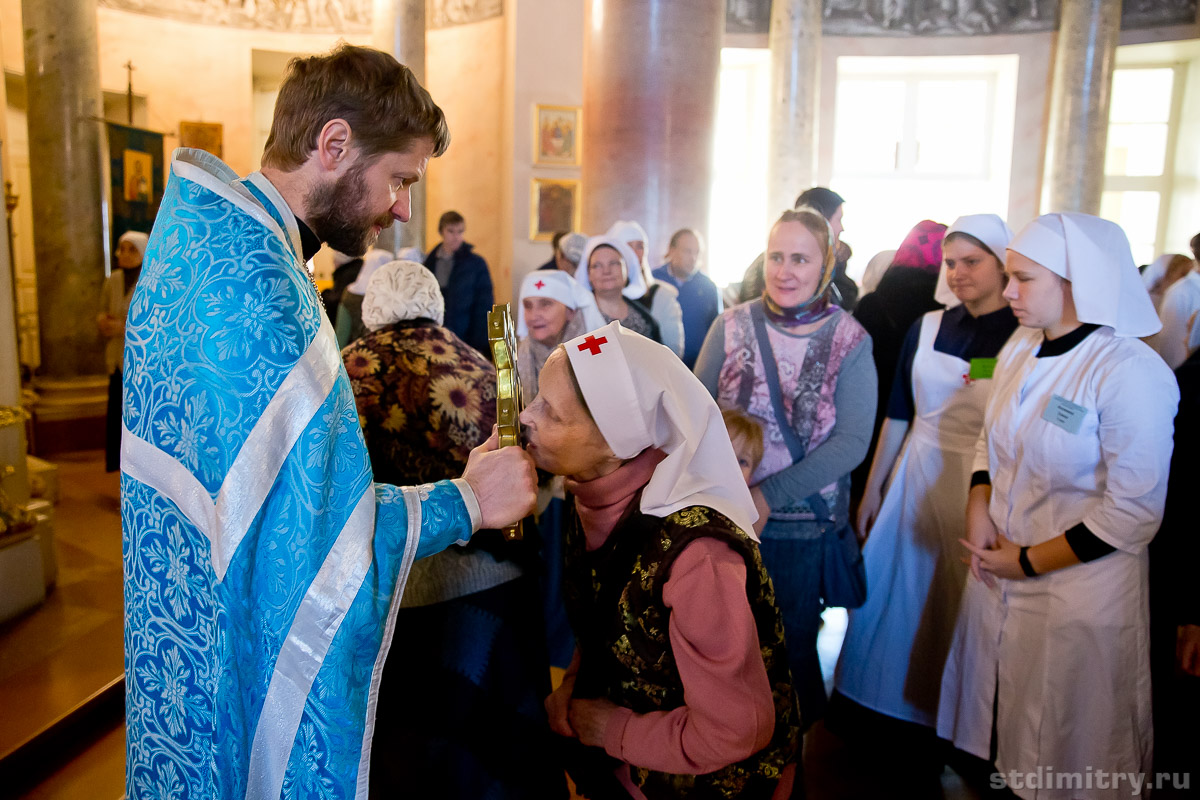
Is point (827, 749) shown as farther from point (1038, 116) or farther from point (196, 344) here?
point (1038, 116)

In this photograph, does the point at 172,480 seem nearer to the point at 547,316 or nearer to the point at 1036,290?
the point at 1036,290

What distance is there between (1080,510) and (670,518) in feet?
4.90

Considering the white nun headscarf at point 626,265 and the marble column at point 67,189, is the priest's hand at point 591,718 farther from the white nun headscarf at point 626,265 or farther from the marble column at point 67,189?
the marble column at point 67,189

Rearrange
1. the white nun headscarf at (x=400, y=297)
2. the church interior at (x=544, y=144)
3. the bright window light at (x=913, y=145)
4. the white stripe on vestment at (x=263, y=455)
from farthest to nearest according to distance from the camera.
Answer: the bright window light at (x=913, y=145)
the church interior at (x=544, y=144)
the white nun headscarf at (x=400, y=297)
the white stripe on vestment at (x=263, y=455)

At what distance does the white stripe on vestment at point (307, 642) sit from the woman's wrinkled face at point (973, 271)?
2643 millimetres

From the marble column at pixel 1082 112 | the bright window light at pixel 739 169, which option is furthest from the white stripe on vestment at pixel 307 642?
the bright window light at pixel 739 169

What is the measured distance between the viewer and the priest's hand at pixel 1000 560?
2566 mm

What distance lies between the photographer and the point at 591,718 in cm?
184

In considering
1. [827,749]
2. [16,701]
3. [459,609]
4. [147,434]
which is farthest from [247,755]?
[16,701]

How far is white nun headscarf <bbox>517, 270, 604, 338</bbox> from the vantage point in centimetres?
407

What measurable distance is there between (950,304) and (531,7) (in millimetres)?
9692

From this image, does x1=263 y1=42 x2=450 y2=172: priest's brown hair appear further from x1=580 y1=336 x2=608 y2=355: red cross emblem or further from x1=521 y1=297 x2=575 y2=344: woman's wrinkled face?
x1=521 y1=297 x2=575 y2=344: woman's wrinkled face

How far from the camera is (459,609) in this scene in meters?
2.69

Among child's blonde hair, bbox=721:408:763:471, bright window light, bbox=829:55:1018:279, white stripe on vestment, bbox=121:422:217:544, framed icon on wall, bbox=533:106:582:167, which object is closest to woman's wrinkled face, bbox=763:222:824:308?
child's blonde hair, bbox=721:408:763:471
